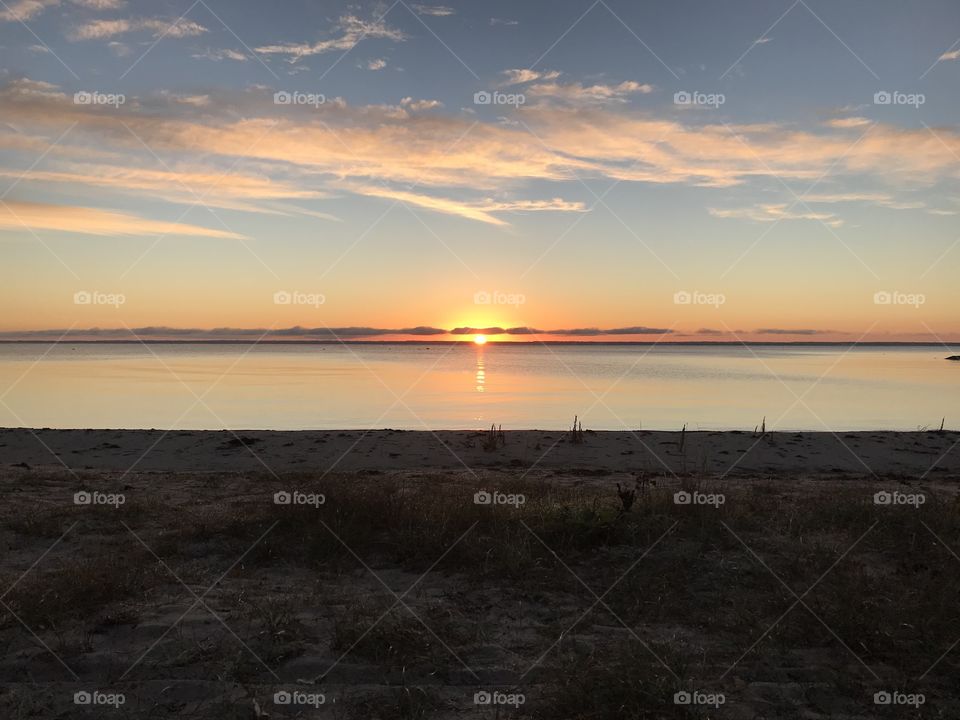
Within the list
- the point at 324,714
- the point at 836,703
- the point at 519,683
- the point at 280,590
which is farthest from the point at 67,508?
the point at 836,703

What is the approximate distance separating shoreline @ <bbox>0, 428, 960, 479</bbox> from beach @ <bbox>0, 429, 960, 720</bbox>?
3.53 m

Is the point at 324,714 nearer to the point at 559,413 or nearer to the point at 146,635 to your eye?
the point at 146,635

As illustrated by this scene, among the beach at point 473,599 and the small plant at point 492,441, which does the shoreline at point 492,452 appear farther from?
the beach at point 473,599

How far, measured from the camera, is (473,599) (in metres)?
6.98

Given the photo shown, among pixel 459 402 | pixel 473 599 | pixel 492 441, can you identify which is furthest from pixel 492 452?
pixel 459 402

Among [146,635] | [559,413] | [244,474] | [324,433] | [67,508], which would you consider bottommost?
[146,635]

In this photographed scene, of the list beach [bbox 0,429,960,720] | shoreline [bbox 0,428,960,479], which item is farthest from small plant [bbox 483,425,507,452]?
beach [bbox 0,429,960,720]

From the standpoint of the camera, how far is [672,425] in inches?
1120

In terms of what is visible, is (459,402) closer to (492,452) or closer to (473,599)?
(492,452)

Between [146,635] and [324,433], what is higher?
[324,433]

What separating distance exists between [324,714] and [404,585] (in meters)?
2.50

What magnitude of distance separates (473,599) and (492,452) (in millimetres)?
11312

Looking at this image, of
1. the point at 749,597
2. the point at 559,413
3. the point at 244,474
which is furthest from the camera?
the point at 559,413

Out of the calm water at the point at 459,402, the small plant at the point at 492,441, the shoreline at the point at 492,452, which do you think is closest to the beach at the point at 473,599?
the shoreline at the point at 492,452
